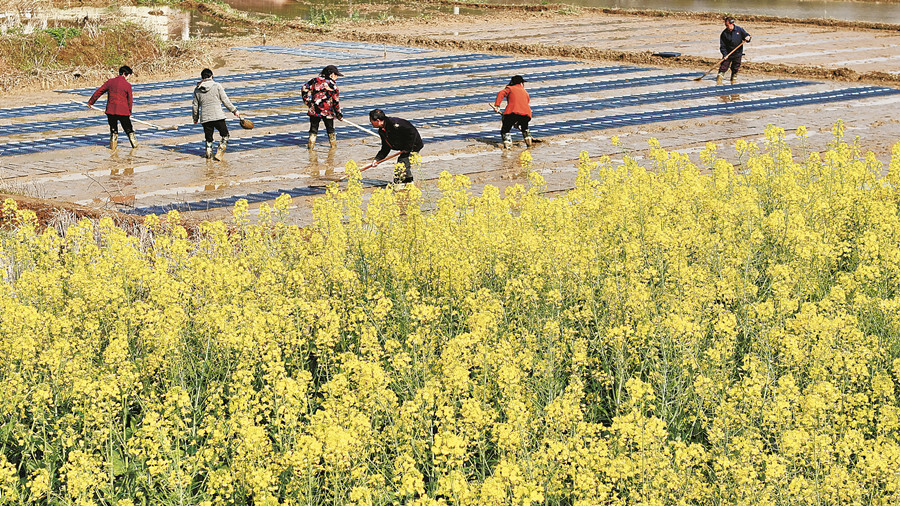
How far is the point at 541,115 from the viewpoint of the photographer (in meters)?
18.1

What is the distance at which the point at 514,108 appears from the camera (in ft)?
48.9

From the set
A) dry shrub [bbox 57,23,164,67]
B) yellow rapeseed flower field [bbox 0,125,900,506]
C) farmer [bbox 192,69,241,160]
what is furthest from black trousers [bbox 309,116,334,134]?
dry shrub [bbox 57,23,164,67]

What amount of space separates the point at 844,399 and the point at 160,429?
11.3ft

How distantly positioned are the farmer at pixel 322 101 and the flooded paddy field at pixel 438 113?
0.35m

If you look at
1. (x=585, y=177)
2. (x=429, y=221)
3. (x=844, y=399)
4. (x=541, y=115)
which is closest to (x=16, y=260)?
(x=429, y=221)

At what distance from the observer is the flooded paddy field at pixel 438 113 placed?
533 inches

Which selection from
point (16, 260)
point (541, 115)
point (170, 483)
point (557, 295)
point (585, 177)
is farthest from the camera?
point (541, 115)

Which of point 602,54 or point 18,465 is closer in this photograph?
point 18,465

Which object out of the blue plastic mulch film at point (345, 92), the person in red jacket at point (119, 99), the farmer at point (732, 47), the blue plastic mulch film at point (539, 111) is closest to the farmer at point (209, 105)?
the blue plastic mulch film at point (539, 111)

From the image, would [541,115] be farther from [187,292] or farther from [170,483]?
[170,483]

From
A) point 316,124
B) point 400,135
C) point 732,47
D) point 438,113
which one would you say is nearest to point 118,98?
point 316,124

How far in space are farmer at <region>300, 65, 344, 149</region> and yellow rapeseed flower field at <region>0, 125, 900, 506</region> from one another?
21.6ft

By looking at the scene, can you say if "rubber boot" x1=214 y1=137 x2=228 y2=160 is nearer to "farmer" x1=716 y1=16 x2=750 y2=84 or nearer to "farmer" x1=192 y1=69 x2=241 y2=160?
"farmer" x1=192 y1=69 x2=241 y2=160

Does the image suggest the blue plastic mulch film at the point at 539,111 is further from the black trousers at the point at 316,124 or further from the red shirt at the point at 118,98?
the red shirt at the point at 118,98
